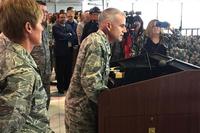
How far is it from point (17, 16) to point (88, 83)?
3.24ft

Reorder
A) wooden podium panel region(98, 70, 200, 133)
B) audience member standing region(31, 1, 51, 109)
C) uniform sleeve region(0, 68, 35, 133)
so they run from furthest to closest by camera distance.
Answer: audience member standing region(31, 1, 51, 109) < wooden podium panel region(98, 70, 200, 133) < uniform sleeve region(0, 68, 35, 133)

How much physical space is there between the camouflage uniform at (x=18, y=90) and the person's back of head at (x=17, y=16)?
6cm

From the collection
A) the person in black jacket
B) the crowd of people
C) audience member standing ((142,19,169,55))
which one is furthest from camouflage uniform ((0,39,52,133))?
the person in black jacket

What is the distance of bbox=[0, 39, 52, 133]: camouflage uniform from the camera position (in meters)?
1.41

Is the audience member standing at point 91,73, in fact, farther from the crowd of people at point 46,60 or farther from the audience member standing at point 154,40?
the audience member standing at point 154,40

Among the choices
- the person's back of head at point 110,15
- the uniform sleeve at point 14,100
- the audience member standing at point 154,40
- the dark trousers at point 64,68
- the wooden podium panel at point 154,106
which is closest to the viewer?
the uniform sleeve at point 14,100

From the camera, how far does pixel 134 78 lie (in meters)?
2.89

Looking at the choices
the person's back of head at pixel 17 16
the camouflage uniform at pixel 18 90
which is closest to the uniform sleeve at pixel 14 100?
the camouflage uniform at pixel 18 90

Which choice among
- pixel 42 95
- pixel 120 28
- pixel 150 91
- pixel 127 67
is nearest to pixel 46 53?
pixel 127 67

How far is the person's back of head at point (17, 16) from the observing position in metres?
1.47

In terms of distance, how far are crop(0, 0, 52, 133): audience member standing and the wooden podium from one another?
850 millimetres

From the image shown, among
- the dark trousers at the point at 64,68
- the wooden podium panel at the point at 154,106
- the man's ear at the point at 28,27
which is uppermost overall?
the man's ear at the point at 28,27

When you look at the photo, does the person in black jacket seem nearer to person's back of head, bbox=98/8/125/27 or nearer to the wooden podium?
person's back of head, bbox=98/8/125/27

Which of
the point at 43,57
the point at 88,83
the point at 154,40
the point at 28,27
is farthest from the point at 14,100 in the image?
the point at 154,40
